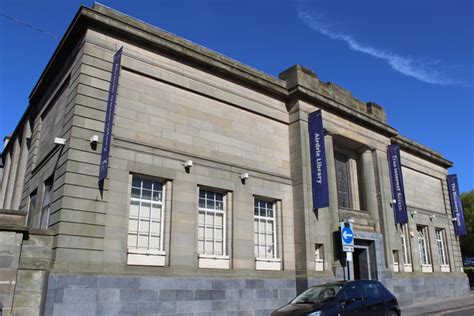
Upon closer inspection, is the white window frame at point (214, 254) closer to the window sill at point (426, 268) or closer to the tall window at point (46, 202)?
the tall window at point (46, 202)

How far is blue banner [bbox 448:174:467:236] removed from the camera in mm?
28500

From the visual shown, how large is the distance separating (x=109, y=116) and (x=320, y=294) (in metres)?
7.78

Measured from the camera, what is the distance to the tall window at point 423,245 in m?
24.8

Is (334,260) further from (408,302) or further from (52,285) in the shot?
(52,285)

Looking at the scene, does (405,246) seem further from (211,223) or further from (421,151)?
(211,223)

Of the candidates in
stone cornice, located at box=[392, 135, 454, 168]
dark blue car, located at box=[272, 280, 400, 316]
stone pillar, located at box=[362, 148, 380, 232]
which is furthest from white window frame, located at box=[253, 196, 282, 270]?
stone cornice, located at box=[392, 135, 454, 168]

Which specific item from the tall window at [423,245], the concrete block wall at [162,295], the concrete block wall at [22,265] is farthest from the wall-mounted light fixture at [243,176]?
the tall window at [423,245]

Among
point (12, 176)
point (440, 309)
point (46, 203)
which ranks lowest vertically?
point (440, 309)

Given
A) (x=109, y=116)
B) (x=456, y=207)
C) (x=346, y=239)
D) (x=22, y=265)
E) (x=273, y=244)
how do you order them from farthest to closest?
1. (x=456, y=207)
2. (x=273, y=244)
3. (x=346, y=239)
4. (x=109, y=116)
5. (x=22, y=265)

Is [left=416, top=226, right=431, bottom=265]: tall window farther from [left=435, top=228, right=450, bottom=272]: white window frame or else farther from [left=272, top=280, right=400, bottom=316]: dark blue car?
[left=272, top=280, right=400, bottom=316]: dark blue car

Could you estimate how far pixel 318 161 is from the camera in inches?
688

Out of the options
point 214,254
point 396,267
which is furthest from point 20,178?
point 396,267

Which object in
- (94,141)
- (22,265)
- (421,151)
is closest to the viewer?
(22,265)

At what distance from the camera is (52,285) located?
1088 cm
